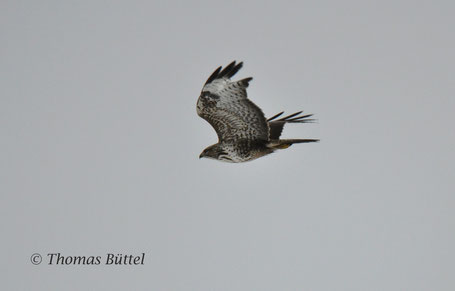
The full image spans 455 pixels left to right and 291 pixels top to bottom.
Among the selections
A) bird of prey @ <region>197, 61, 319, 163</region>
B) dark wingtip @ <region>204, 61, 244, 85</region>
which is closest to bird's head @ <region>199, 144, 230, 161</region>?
bird of prey @ <region>197, 61, 319, 163</region>

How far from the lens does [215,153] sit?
8391mm

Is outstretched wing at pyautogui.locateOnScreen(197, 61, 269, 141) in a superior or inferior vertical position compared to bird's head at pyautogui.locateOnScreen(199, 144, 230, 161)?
superior

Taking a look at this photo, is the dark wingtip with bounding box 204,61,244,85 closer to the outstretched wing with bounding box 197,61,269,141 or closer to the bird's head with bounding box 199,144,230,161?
the outstretched wing with bounding box 197,61,269,141

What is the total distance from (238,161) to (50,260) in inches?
257

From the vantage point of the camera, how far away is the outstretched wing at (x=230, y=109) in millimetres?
7383

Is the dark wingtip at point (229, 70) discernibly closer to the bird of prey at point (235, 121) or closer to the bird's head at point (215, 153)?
the bird of prey at point (235, 121)

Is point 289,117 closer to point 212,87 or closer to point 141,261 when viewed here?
point 212,87

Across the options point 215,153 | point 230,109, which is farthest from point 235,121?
point 215,153

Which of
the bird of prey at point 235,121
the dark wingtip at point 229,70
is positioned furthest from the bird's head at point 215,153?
the dark wingtip at point 229,70

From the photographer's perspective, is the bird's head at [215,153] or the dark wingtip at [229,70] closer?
the dark wingtip at [229,70]

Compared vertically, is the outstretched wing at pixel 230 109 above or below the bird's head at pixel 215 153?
above

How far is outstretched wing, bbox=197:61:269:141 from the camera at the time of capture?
24.2 feet

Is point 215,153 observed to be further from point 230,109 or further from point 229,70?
point 229,70

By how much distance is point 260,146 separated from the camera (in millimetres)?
8281
